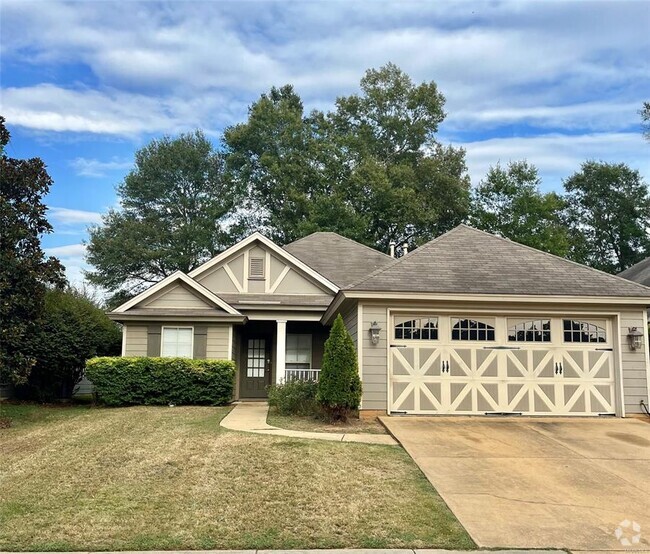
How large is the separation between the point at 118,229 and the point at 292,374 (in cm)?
2205

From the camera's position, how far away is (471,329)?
12.0 m

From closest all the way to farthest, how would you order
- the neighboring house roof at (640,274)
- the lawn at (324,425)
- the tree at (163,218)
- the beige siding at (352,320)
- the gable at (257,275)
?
the lawn at (324,425), the beige siding at (352,320), the gable at (257,275), the neighboring house roof at (640,274), the tree at (163,218)

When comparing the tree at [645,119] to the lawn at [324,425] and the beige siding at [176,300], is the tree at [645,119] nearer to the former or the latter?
the beige siding at [176,300]

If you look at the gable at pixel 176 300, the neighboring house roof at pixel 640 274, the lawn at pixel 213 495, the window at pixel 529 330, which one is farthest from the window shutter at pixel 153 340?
the neighboring house roof at pixel 640 274

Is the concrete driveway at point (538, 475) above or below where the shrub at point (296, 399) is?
below

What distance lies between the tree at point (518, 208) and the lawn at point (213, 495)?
2740 centimetres

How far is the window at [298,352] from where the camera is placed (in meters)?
18.0

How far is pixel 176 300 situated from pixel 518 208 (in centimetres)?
2410

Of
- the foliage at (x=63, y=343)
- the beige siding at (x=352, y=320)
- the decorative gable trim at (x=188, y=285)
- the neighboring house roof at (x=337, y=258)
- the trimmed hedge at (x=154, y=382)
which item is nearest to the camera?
the beige siding at (x=352, y=320)

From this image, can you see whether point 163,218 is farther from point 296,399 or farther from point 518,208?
point 296,399

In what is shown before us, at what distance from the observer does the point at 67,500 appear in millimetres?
6039

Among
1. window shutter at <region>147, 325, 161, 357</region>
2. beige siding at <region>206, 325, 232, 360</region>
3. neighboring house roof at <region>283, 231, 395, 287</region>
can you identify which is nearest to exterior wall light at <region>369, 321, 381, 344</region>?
beige siding at <region>206, 325, 232, 360</region>

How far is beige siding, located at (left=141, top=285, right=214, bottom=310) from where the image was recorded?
16.0 meters

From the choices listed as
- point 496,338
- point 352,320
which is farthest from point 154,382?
point 496,338
